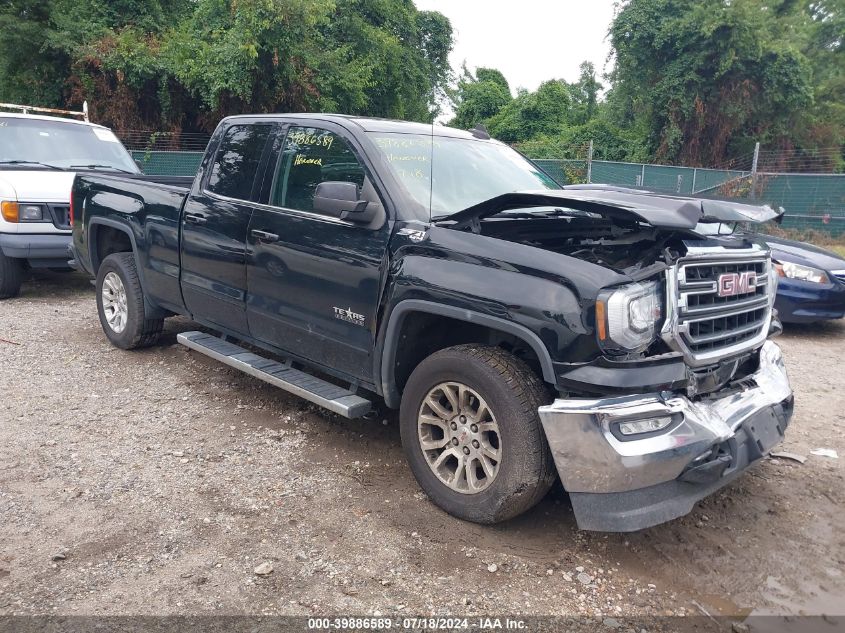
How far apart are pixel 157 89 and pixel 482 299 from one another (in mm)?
18436

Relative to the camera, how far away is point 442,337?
3.64 metres

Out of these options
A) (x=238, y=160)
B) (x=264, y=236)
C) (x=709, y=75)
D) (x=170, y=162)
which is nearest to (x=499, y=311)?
(x=264, y=236)

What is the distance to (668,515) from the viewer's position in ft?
9.28

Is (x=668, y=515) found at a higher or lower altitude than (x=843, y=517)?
higher

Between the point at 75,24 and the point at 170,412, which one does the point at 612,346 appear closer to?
the point at 170,412

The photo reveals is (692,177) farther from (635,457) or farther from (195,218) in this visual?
(635,457)

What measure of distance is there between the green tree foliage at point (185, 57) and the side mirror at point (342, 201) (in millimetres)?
13922

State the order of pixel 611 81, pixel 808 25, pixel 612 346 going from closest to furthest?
pixel 612 346 → pixel 611 81 → pixel 808 25

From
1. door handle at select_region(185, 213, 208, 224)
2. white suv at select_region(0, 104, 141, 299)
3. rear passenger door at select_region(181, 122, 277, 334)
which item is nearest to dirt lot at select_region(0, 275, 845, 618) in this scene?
rear passenger door at select_region(181, 122, 277, 334)

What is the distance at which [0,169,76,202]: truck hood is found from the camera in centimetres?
740

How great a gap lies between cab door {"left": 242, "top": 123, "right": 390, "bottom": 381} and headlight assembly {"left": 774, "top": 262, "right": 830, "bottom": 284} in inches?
202

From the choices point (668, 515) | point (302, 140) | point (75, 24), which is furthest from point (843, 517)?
point (75, 24)

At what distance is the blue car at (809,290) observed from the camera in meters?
6.84

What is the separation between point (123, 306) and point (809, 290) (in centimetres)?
662
